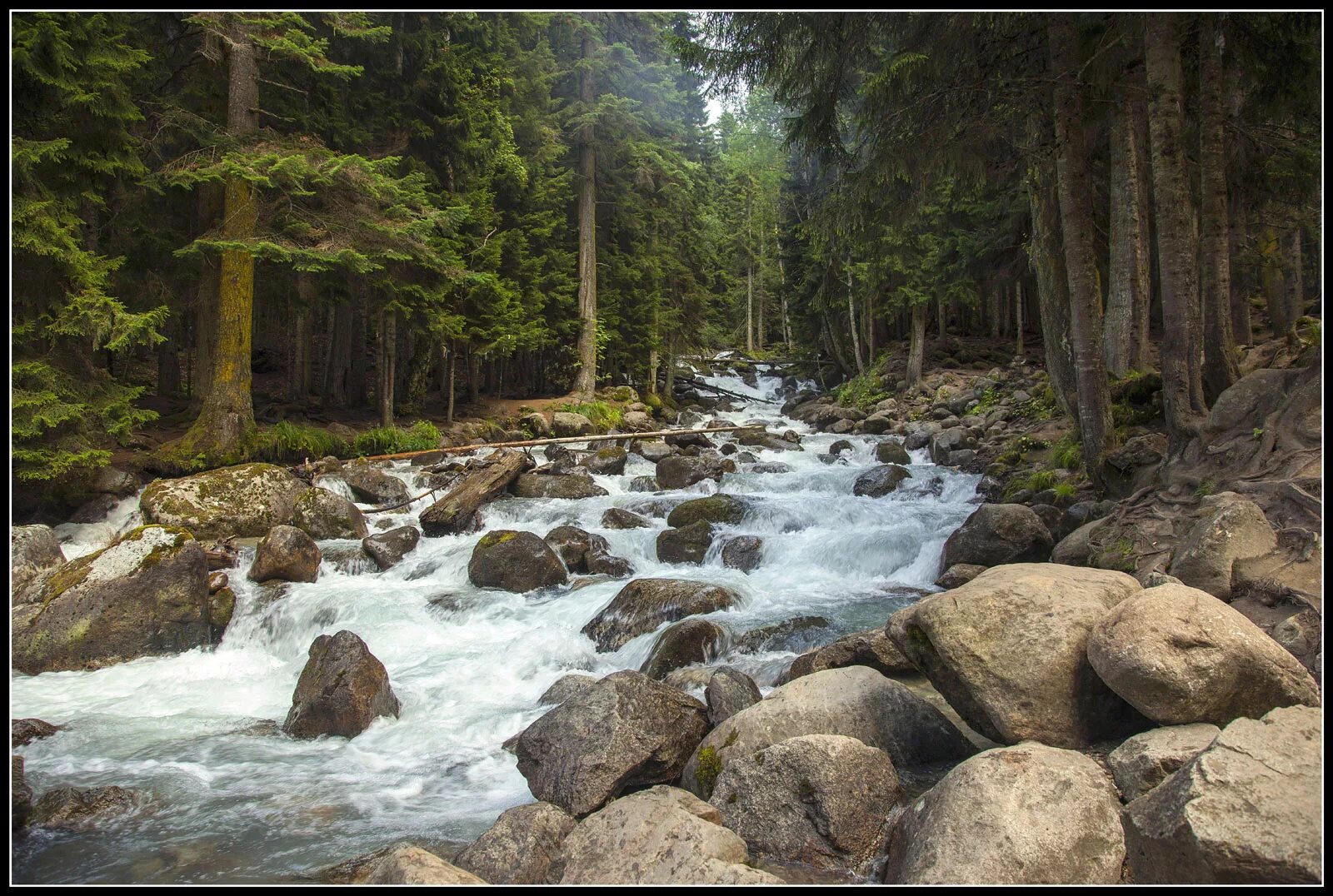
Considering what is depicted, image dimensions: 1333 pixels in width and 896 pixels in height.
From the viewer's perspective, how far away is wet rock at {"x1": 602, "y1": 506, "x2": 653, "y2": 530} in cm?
1286

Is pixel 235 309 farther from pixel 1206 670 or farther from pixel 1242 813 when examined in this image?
pixel 1242 813

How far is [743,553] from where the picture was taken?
1132cm

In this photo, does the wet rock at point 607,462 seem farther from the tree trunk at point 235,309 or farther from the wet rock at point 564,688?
the wet rock at point 564,688

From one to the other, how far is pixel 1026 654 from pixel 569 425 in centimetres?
1804

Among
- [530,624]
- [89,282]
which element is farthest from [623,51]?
[530,624]

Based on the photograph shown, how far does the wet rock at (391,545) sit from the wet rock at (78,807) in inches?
227

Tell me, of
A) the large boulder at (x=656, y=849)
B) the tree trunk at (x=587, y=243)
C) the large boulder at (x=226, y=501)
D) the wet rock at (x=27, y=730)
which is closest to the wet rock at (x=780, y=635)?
the large boulder at (x=656, y=849)

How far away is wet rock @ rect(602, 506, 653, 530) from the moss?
7810 millimetres

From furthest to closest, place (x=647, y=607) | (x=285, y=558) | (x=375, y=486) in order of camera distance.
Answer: (x=375, y=486)
(x=285, y=558)
(x=647, y=607)

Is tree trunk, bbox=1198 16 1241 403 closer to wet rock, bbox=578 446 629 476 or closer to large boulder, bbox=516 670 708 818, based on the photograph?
large boulder, bbox=516 670 708 818

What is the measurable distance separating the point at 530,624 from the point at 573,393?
1677 cm

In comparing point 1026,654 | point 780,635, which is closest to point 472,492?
point 780,635

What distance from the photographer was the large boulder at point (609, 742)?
195 inches

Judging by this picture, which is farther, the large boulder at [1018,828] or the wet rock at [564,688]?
the wet rock at [564,688]
